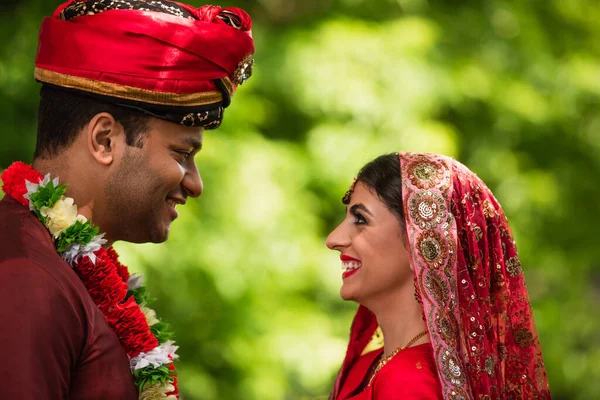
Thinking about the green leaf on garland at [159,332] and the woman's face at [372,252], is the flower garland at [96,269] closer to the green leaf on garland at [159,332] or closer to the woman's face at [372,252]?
the green leaf on garland at [159,332]

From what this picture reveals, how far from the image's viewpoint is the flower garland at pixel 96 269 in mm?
3086

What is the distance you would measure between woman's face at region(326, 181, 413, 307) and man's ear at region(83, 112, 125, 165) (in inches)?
45.6

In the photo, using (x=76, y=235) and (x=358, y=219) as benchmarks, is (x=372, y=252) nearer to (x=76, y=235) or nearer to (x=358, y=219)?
(x=358, y=219)

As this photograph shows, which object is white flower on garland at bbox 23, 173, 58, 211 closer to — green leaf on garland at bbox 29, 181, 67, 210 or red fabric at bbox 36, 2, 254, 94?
green leaf on garland at bbox 29, 181, 67, 210

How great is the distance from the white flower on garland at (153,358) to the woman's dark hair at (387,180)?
1.14m

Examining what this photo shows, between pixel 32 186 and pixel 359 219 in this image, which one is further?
pixel 359 219

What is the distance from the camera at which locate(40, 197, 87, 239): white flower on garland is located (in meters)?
3.08

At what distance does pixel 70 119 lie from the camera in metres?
3.15

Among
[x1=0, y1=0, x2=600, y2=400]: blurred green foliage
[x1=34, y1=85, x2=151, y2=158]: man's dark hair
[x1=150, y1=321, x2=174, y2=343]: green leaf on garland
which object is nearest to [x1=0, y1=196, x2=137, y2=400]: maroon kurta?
[x1=34, y1=85, x2=151, y2=158]: man's dark hair

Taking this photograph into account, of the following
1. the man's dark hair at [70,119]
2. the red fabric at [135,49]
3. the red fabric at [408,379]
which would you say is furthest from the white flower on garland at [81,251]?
the red fabric at [408,379]

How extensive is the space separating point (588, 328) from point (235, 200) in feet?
17.4

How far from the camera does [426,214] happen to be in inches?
146

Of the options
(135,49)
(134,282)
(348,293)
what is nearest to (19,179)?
(135,49)

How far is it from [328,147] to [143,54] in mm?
4434
